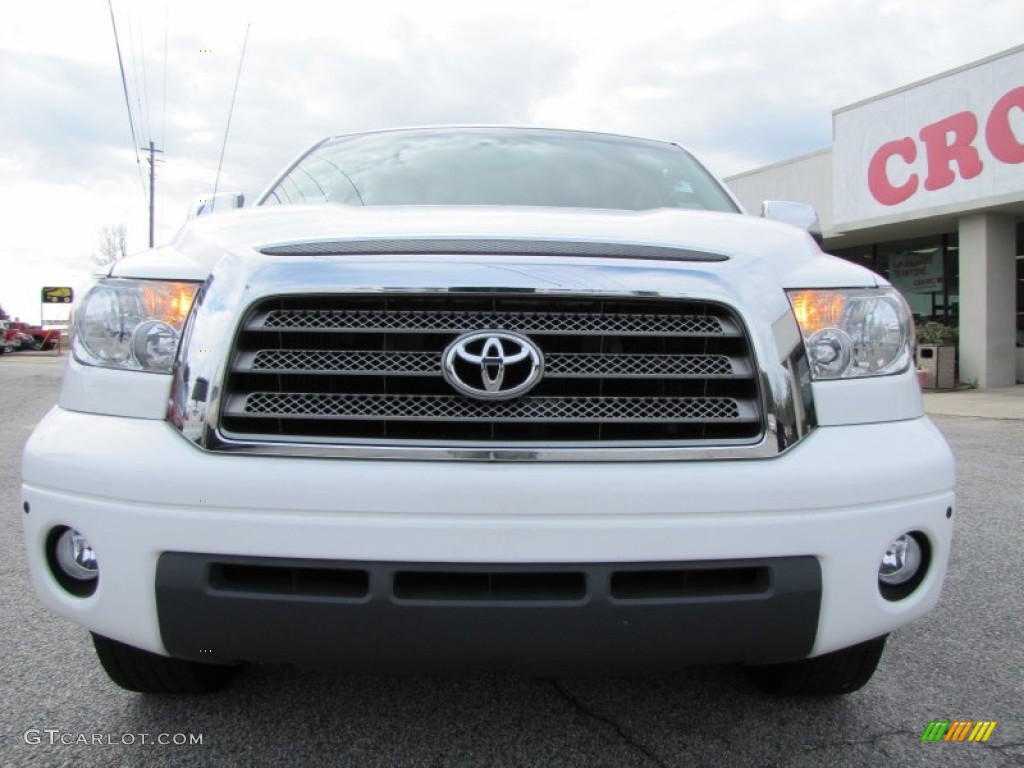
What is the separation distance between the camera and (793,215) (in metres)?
2.81

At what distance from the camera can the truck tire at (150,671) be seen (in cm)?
199

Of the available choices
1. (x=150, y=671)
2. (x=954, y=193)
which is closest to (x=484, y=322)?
(x=150, y=671)

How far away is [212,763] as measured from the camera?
6.21 ft

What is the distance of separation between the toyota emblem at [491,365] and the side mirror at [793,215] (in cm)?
151

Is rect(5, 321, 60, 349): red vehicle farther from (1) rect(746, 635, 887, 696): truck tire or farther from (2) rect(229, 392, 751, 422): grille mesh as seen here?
(1) rect(746, 635, 887, 696): truck tire

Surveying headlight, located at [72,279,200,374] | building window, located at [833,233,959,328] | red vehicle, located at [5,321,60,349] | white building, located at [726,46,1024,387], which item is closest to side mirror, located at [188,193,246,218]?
headlight, located at [72,279,200,374]

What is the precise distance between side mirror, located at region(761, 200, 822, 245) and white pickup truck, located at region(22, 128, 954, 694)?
963mm

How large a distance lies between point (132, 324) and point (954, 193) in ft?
51.1

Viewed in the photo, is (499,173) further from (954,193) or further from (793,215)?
(954,193)

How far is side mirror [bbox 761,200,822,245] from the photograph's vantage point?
9.12 ft

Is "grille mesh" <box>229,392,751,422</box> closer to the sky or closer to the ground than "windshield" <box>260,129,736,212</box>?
closer to the ground

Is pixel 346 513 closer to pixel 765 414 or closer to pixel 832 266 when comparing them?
pixel 765 414

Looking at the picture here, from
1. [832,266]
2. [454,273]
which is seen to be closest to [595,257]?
[454,273]

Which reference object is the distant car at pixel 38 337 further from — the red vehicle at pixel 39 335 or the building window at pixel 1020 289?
the building window at pixel 1020 289
